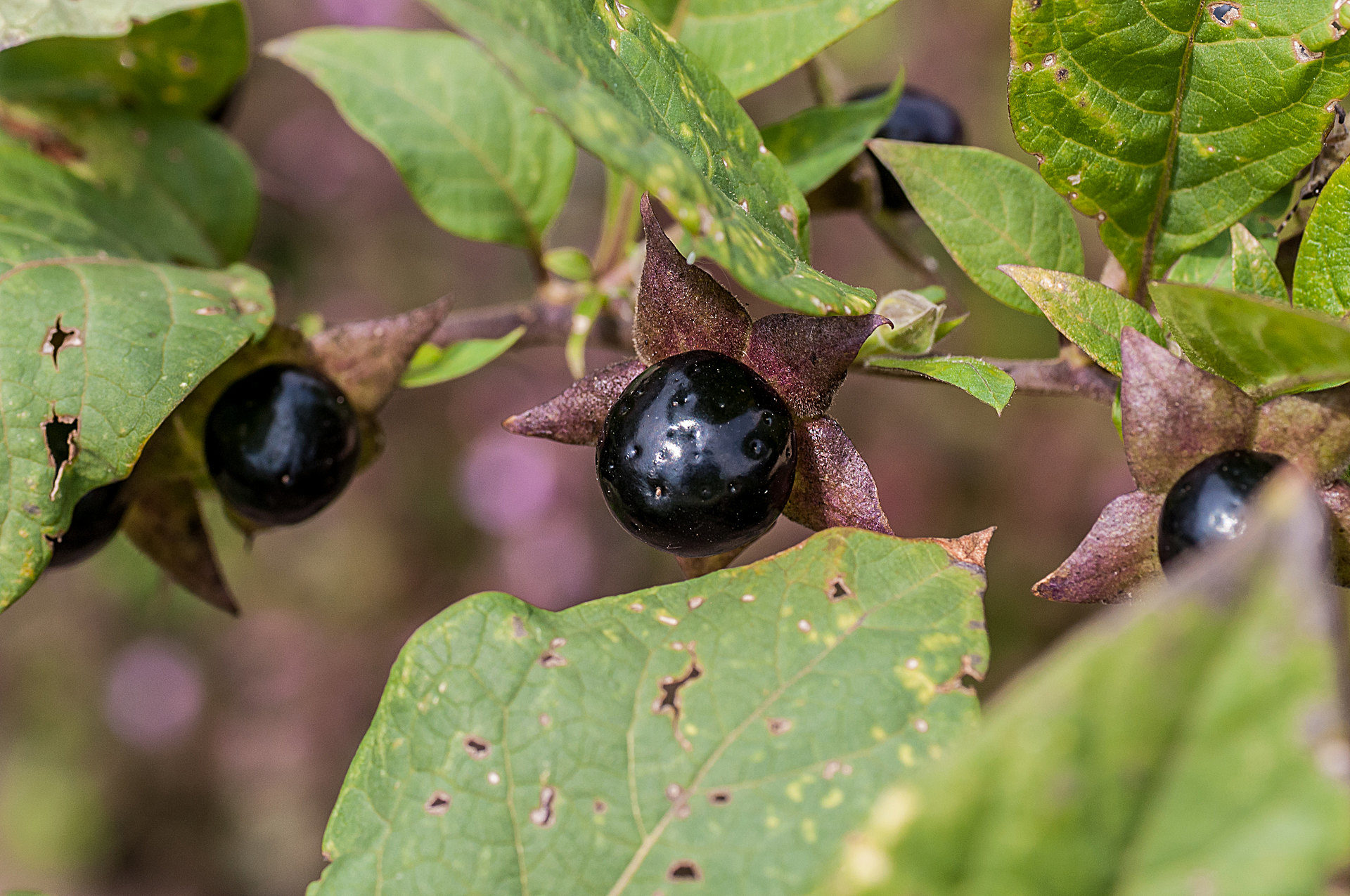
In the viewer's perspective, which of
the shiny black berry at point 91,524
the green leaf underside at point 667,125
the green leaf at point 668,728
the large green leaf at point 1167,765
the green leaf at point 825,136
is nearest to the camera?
the large green leaf at point 1167,765

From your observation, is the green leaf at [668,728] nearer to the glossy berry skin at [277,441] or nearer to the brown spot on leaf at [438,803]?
the brown spot on leaf at [438,803]

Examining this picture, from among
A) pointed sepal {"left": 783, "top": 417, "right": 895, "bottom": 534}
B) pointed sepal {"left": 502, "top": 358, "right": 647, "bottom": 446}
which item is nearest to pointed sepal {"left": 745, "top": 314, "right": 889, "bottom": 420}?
pointed sepal {"left": 783, "top": 417, "right": 895, "bottom": 534}

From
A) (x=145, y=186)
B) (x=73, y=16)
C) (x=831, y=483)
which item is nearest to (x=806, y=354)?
(x=831, y=483)

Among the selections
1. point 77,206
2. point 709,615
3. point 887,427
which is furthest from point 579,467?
point 709,615

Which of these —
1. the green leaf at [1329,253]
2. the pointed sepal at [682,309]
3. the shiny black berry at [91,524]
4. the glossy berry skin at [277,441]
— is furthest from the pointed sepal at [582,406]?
the green leaf at [1329,253]

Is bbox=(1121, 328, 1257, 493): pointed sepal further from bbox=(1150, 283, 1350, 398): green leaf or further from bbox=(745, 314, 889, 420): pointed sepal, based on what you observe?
bbox=(745, 314, 889, 420): pointed sepal
